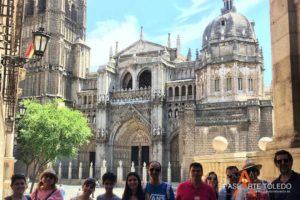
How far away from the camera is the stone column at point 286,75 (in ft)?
21.0

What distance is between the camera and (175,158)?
139 feet

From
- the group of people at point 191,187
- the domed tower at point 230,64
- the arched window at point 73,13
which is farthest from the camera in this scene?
the arched window at point 73,13

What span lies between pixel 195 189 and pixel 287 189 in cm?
108

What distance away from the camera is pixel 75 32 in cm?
5334

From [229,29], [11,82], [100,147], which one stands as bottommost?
[100,147]

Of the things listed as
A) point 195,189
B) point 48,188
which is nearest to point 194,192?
point 195,189

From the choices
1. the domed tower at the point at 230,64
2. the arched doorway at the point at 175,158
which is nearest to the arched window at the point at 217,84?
the domed tower at the point at 230,64

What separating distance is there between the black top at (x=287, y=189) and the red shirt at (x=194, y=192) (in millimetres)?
784

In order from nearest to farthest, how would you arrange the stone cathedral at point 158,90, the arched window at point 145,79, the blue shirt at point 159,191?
the blue shirt at point 159,191 → the stone cathedral at point 158,90 → the arched window at point 145,79

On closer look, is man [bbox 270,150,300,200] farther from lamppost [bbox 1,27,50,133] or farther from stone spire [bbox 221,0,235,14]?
stone spire [bbox 221,0,235,14]

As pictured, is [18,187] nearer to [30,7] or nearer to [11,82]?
[11,82]

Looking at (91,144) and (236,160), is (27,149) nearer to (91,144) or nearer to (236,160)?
(91,144)

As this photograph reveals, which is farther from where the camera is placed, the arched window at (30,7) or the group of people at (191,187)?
the arched window at (30,7)

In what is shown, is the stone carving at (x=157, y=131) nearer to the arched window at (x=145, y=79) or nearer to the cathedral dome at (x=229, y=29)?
the arched window at (x=145, y=79)
